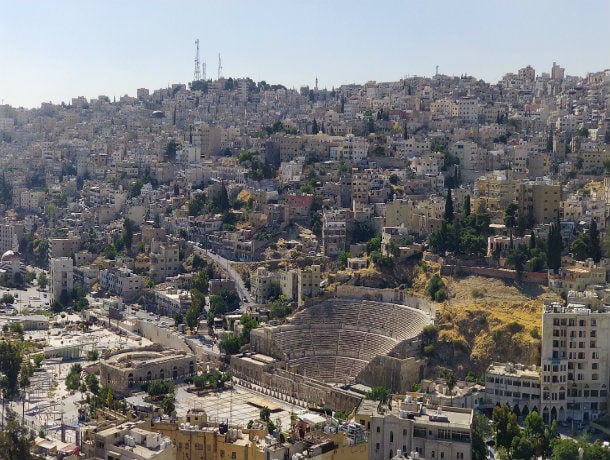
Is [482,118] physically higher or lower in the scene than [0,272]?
higher

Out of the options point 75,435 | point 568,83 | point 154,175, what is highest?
point 568,83

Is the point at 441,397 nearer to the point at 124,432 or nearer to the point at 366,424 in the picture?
the point at 366,424

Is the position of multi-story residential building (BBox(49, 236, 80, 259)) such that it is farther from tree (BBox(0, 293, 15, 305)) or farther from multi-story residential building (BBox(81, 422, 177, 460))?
multi-story residential building (BBox(81, 422, 177, 460))

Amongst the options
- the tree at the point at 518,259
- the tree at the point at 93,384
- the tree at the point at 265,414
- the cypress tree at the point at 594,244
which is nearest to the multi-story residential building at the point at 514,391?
the tree at the point at 518,259

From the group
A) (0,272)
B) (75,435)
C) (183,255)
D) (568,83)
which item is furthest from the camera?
(568,83)

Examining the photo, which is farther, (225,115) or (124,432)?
(225,115)

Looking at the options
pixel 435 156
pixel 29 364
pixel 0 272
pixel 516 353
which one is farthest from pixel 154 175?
pixel 516 353

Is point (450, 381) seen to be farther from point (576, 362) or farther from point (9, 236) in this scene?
point (9, 236)
